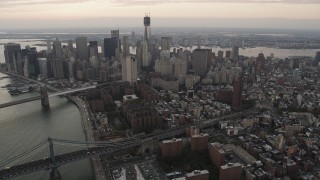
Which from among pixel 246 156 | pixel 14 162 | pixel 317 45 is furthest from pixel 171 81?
pixel 317 45

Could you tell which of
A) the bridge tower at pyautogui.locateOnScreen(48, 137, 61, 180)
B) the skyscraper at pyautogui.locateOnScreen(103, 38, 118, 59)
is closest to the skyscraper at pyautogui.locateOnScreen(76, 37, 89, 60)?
the skyscraper at pyautogui.locateOnScreen(103, 38, 118, 59)

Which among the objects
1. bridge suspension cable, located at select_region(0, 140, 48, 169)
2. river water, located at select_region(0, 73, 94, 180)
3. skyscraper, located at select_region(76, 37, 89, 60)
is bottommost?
river water, located at select_region(0, 73, 94, 180)

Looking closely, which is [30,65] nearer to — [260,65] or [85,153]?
[85,153]

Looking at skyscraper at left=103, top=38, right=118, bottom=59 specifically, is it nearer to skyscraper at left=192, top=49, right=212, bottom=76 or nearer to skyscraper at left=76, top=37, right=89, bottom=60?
skyscraper at left=76, top=37, right=89, bottom=60

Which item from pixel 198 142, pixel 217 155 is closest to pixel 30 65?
pixel 198 142

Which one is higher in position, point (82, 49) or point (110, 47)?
point (110, 47)

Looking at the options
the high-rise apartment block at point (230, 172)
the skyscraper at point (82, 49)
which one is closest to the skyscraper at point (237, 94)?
the high-rise apartment block at point (230, 172)

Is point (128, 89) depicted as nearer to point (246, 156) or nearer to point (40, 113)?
point (40, 113)
